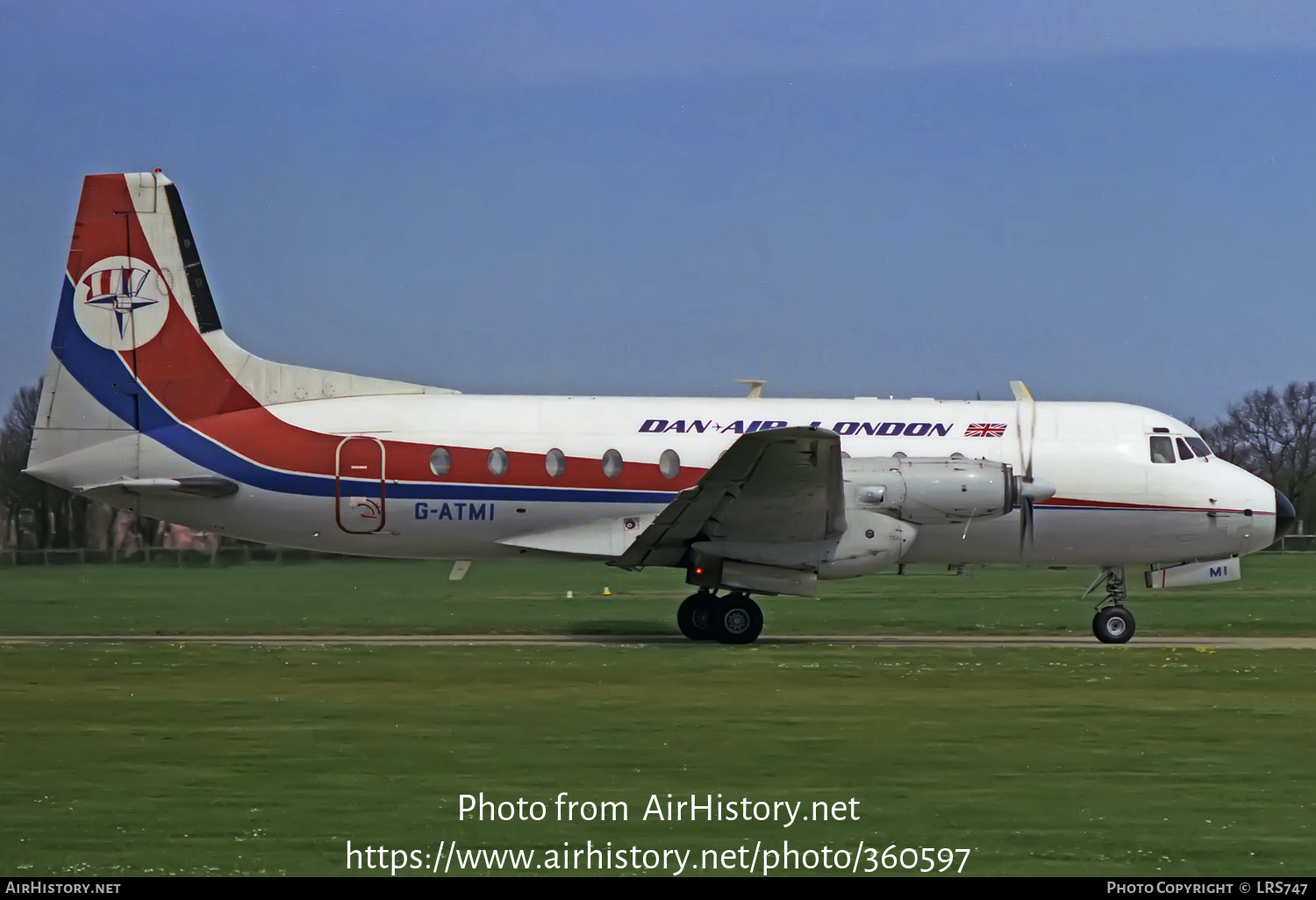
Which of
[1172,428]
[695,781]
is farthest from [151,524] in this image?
[695,781]

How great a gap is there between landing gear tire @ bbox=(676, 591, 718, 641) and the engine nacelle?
2.48m

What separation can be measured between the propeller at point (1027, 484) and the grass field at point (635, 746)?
2095mm

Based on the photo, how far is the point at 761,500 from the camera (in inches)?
849

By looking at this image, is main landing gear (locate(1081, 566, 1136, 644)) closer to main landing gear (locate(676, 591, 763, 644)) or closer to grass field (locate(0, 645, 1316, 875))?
grass field (locate(0, 645, 1316, 875))

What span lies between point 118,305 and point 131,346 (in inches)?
23.9

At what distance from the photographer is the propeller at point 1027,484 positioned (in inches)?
900

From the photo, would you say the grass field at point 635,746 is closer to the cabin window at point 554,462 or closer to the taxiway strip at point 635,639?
the taxiway strip at point 635,639

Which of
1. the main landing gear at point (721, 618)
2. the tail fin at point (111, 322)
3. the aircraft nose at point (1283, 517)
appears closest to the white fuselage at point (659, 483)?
the aircraft nose at point (1283, 517)

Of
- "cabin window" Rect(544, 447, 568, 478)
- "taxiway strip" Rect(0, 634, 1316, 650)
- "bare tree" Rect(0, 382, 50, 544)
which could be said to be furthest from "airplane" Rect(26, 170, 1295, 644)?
"bare tree" Rect(0, 382, 50, 544)

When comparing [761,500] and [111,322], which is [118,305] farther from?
[761,500]

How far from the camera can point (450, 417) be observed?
2311 centimetres

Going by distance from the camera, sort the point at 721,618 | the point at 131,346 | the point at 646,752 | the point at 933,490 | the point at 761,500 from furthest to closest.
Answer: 1. the point at 131,346
2. the point at 721,618
3. the point at 933,490
4. the point at 761,500
5. the point at 646,752

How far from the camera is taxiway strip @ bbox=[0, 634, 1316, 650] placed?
74.0 feet

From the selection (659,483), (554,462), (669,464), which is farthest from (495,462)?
(669,464)
